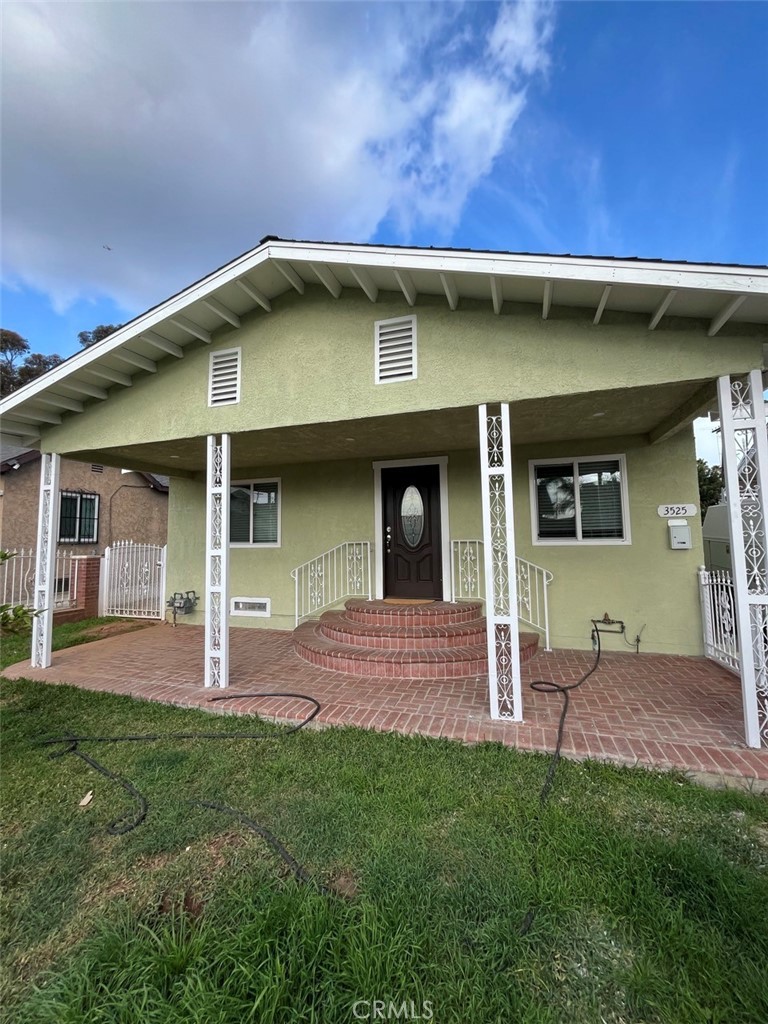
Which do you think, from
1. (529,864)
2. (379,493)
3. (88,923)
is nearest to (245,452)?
(379,493)

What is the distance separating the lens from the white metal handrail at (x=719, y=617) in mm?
5281

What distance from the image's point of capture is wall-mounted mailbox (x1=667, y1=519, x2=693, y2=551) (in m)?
6.15

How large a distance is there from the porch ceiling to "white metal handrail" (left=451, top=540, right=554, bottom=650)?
5.78 feet

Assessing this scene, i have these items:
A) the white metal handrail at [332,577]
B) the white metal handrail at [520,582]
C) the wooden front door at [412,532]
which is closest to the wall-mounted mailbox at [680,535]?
the white metal handrail at [520,582]

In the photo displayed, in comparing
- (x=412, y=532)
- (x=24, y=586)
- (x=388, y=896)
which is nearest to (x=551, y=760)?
(x=388, y=896)

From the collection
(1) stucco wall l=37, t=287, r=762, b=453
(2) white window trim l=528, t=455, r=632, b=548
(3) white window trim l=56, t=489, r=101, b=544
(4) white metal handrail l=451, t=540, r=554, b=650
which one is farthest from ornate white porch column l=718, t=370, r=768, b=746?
(3) white window trim l=56, t=489, r=101, b=544

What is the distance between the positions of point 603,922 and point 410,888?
0.88 metres

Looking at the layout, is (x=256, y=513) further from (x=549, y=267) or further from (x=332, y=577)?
(x=549, y=267)

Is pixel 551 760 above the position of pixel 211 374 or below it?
below

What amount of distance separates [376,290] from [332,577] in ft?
16.1

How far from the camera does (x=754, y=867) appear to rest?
231cm

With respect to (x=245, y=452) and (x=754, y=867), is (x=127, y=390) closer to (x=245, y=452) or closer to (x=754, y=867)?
(x=245, y=452)

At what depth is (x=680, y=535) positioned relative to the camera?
6.17 m

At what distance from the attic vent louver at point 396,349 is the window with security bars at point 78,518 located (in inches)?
558
